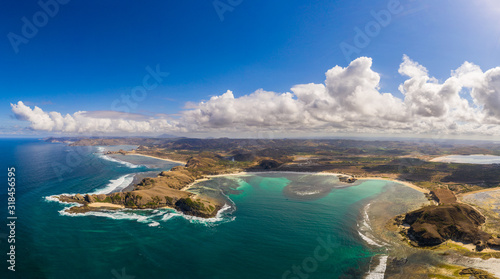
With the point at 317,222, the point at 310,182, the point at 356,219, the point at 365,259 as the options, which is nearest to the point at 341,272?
the point at 365,259

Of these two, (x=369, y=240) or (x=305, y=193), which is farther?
(x=305, y=193)

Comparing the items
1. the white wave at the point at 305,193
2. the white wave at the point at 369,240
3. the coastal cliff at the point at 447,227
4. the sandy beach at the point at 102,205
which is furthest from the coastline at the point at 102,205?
the coastal cliff at the point at 447,227

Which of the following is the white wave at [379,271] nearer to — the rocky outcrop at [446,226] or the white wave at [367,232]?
the white wave at [367,232]

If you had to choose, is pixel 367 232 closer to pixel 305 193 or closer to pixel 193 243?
pixel 305 193

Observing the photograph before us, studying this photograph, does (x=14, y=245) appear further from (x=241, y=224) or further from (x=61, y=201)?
(x=241, y=224)

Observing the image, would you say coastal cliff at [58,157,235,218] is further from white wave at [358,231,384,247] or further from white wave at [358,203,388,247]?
white wave at [358,203,388,247]

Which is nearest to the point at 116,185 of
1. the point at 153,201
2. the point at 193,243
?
the point at 153,201

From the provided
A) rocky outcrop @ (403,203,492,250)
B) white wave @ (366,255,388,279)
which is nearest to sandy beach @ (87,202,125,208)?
white wave @ (366,255,388,279)
